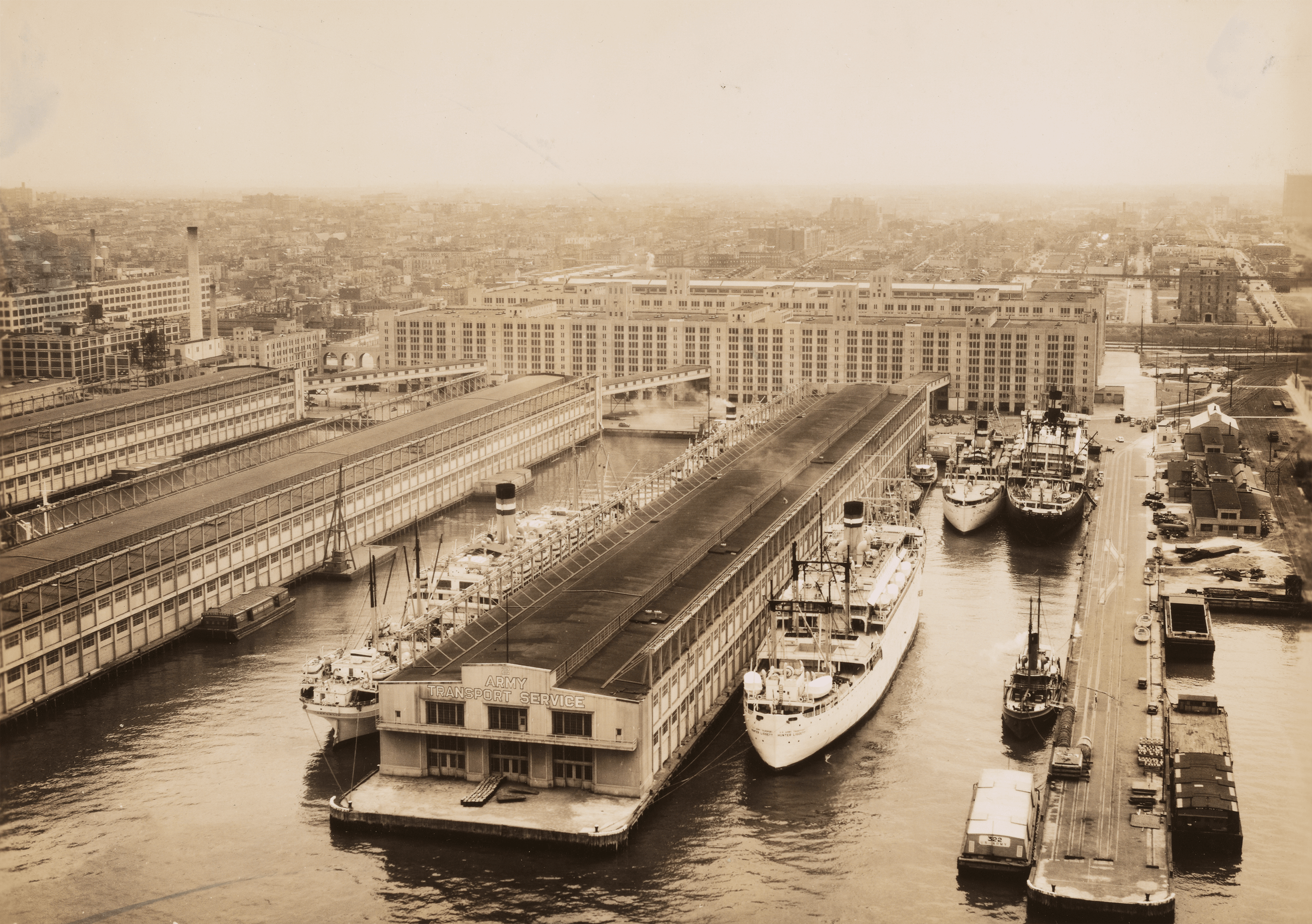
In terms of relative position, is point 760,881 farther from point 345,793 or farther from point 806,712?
point 345,793

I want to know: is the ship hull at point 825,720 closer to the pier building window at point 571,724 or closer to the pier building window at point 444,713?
the pier building window at point 571,724

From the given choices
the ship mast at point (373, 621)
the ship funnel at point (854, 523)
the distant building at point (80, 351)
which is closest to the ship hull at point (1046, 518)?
the ship funnel at point (854, 523)

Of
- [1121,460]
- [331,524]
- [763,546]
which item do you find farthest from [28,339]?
[1121,460]

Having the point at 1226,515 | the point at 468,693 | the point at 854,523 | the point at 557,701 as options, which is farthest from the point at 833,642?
the point at 1226,515

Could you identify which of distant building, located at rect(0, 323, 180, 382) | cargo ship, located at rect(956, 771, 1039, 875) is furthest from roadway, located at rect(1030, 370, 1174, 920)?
distant building, located at rect(0, 323, 180, 382)

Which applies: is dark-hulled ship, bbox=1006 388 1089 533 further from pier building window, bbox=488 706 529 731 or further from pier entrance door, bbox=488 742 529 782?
pier building window, bbox=488 706 529 731
